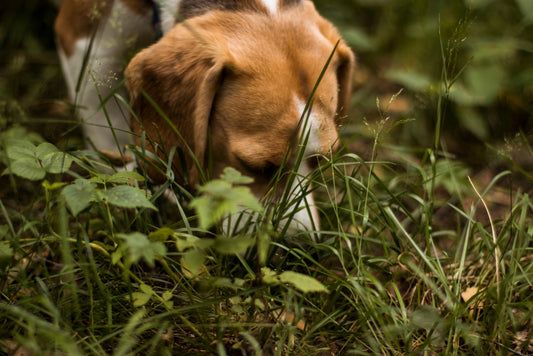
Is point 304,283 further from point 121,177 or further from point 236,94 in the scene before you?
point 236,94

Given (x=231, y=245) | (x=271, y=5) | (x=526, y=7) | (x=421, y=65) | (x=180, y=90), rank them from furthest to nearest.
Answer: (x=421, y=65) < (x=526, y=7) < (x=271, y=5) < (x=180, y=90) < (x=231, y=245)

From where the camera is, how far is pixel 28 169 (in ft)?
4.85

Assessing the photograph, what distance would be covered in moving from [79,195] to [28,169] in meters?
0.28

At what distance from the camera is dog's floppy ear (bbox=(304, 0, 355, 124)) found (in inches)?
91.9

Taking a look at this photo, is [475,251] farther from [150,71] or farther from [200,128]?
[150,71]

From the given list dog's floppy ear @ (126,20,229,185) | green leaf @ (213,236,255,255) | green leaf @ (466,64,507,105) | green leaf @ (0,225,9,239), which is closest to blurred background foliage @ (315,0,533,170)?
green leaf @ (466,64,507,105)

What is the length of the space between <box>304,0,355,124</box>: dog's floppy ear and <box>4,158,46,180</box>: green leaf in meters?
1.32

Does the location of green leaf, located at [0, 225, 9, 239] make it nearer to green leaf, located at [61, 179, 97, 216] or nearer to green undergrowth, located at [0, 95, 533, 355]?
green undergrowth, located at [0, 95, 533, 355]

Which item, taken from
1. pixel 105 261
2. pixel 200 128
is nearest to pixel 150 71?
pixel 200 128

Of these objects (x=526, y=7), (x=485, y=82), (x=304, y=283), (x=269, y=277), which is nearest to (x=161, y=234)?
(x=269, y=277)

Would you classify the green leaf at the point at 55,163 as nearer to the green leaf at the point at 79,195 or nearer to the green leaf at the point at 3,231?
the green leaf at the point at 79,195

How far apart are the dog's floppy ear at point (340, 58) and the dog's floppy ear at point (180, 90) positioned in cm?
60

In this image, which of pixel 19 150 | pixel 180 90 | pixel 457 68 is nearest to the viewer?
pixel 19 150

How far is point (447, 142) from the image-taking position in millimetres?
3416
